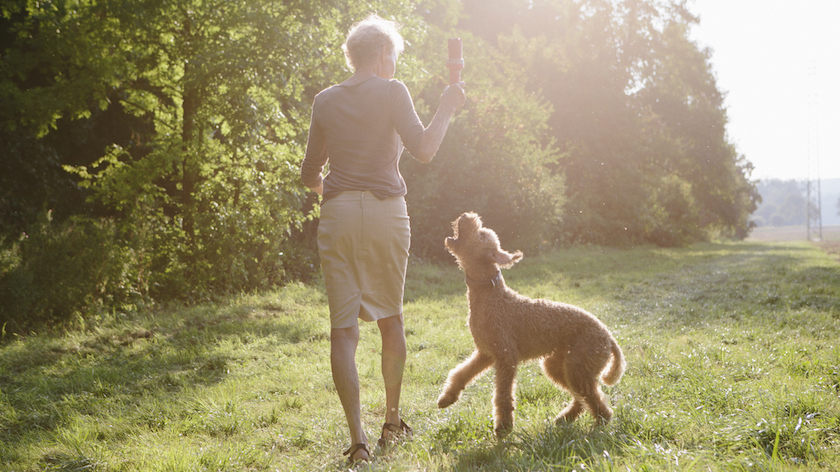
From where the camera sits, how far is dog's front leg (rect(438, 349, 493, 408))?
10.7 ft

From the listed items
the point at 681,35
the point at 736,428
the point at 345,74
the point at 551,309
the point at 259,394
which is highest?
the point at 681,35

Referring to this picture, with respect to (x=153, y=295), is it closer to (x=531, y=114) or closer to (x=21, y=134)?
(x=21, y=134)

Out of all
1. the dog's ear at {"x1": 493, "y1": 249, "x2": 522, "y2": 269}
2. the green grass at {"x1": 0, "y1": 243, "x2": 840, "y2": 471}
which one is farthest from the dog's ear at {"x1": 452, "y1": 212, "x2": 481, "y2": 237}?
the green grass at {"x1": 0, "y1": 243, "x2": 840, "y2": 471}

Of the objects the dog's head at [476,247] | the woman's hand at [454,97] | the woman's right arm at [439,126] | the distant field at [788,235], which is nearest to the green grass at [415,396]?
the dog's head at [476,247]

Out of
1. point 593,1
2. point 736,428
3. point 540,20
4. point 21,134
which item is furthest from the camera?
A: point 540,20

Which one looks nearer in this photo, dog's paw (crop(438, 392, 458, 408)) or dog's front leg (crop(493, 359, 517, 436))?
dog's front leg (crop(493, 359, 517, 436))

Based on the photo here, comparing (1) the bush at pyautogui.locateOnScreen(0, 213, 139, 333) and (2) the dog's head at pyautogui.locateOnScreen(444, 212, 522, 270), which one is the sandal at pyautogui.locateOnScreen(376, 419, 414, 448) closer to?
(2) the dog's head at pyautogui.locateOnScreen(444, 212, 522, 270)

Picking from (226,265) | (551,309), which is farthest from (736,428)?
(226,265)

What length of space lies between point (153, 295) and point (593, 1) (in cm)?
2441

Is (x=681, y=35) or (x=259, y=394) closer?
(x=259, y=394)

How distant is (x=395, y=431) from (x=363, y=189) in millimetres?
1392

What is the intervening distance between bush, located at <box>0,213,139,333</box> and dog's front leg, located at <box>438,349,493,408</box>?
565 centimetres

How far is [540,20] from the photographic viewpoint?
28.2m

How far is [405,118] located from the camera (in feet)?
9.16
